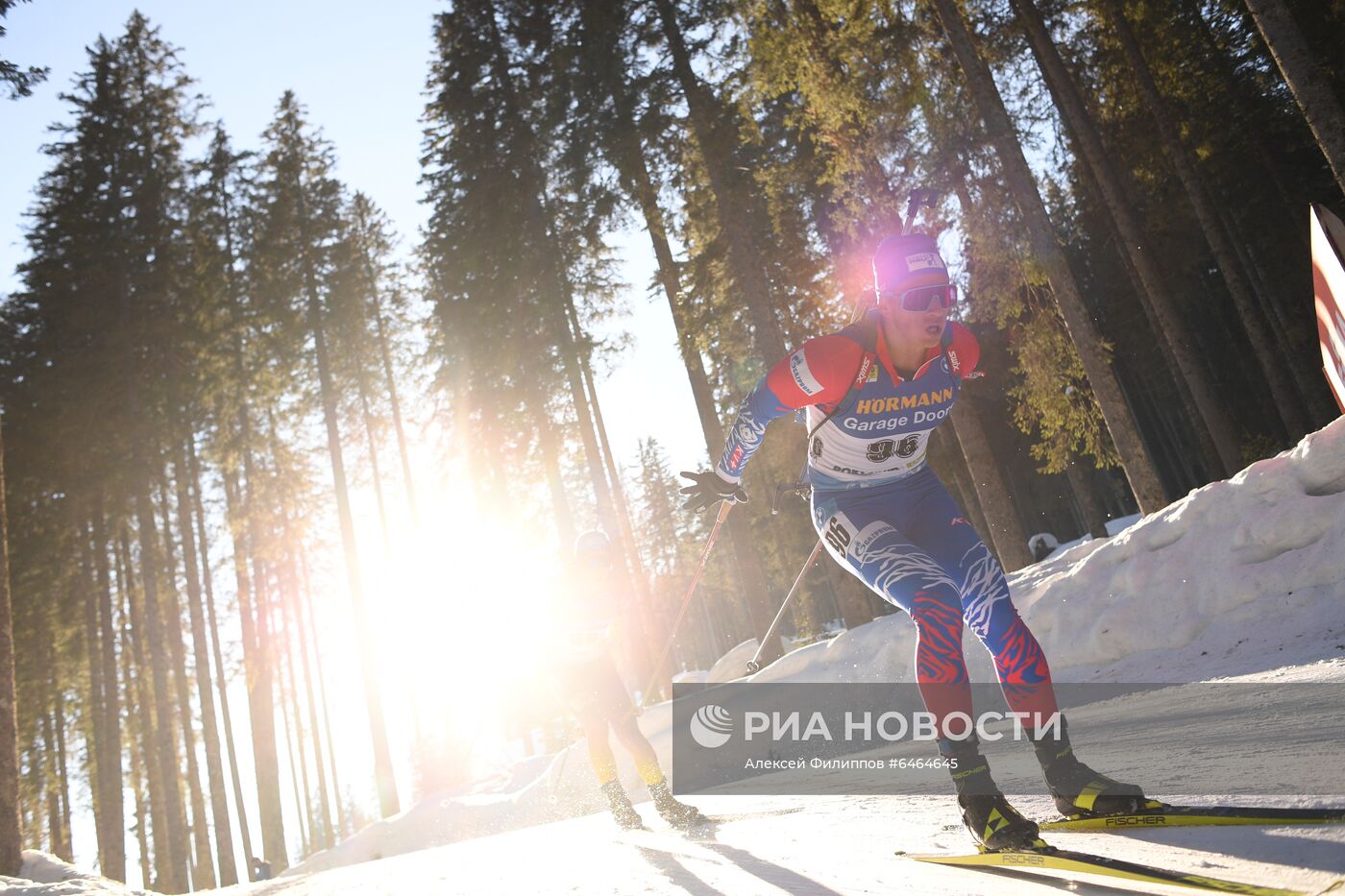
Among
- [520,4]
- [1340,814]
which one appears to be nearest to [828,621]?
[520,4]

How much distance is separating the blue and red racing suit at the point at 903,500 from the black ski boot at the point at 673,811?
2.48 meters

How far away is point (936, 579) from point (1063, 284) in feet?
28.8

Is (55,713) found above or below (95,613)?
below

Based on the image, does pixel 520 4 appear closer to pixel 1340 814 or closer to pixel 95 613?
pixel 95 613

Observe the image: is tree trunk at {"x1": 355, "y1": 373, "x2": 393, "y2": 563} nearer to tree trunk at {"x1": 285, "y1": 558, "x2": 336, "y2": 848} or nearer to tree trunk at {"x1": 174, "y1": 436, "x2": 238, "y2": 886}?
tree trunk at {"x1": 285, "y1": 558, "x2": 336, "y2": 848}

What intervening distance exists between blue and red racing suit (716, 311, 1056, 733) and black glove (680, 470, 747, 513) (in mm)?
309

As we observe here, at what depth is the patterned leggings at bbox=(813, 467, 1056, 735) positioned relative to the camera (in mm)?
3047

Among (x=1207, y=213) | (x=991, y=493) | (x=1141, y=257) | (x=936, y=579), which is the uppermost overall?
(x=1207, y=213)

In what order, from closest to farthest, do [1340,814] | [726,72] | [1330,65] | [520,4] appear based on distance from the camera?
[1340,814] < [726,72] < [1330,65] < [520,4]

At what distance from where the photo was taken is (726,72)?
49.8 ft

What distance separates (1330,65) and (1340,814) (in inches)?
805

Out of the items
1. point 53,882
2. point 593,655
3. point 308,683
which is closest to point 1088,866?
point 593,655

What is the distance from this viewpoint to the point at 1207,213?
15.8 m

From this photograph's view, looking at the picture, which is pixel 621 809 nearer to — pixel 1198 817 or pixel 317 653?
pixel 1198 817
